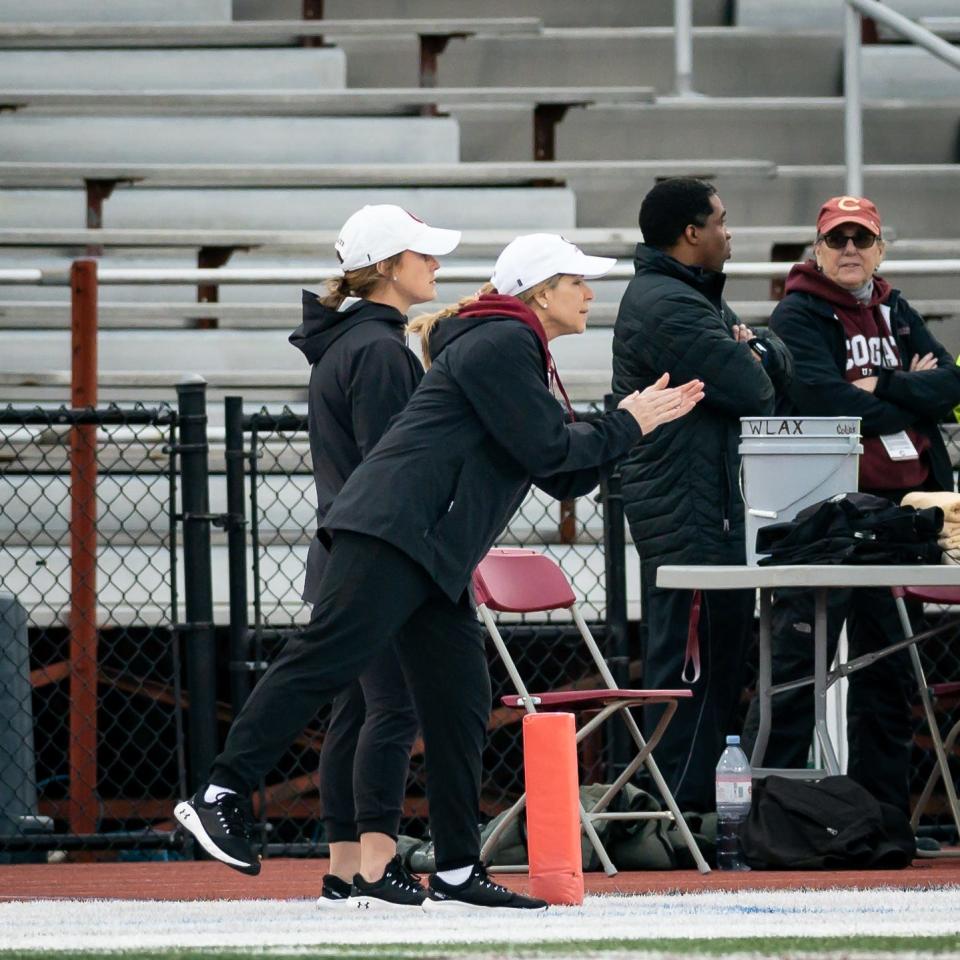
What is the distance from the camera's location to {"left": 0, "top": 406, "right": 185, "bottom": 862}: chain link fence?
5.98m

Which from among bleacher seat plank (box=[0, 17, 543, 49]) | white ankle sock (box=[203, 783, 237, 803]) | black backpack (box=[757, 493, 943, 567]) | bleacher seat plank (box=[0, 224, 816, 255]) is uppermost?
bleacher seat plank (box=[0, 17, 543, 49])

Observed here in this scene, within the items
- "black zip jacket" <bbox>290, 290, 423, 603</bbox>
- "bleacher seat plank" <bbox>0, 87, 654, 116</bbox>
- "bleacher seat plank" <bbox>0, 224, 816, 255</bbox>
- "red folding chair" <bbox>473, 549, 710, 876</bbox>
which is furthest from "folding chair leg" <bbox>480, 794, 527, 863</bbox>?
"bleacher seat plank" <bbox>0, 87, 654, 116</bbox>

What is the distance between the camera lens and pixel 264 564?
6.81 meters

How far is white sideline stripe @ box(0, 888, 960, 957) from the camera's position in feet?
10.7

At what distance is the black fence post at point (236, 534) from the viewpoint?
5.95 metres

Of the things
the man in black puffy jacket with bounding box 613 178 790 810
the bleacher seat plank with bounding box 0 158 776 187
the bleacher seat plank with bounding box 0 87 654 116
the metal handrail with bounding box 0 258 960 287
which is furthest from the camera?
the bleacher seat plank with bounding box 0 87 654 116

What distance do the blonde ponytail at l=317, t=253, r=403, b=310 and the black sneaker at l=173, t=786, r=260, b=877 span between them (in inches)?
40.8

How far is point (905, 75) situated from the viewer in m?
9.28

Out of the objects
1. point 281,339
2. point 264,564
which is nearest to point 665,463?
point 264,564

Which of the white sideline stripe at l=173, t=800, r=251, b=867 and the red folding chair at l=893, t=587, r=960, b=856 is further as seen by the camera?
the red folding chair at l=893, t=587, r=960, b=856

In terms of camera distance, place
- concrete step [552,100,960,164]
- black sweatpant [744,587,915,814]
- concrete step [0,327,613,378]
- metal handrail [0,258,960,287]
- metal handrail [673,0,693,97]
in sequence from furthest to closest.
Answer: concrete step [552,100,960,164] < metal handrail [673,0,693,97] < concrete step [0,327,613,378] < metal handrail [0,258,960,287] < black sweatpant [744,587,915,814]

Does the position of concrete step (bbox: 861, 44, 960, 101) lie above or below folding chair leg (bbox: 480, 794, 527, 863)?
above

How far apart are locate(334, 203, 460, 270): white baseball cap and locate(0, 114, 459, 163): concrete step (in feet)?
14.1

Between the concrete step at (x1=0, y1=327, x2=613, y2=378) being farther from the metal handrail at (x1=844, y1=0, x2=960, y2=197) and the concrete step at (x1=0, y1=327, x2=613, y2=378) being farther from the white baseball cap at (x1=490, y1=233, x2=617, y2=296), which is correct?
the white baseball cap at (x1=490, y1=233, x2=617, y2=296)
